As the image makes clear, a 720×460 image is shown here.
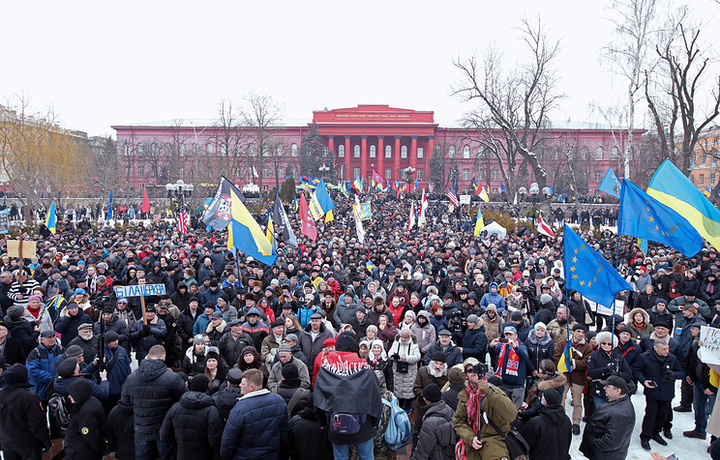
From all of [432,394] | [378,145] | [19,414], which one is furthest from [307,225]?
[378,145]

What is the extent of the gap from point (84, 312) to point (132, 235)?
11537 mm

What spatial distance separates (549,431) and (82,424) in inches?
165

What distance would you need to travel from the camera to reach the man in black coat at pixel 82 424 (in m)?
4.27

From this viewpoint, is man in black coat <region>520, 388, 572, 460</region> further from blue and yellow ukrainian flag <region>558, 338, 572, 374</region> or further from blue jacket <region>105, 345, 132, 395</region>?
blue jacket <region>105, 345, 132, 395</region>

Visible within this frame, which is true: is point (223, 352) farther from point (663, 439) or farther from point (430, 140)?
point (430, 140)

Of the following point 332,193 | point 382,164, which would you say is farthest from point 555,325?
point 382,164

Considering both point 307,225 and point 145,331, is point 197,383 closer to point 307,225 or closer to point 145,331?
point 145,331

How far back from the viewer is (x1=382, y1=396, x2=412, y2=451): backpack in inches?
168

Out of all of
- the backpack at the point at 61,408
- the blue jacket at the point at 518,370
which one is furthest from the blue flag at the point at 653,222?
the backpack at the point at 61,408

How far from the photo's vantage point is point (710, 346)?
205 inches

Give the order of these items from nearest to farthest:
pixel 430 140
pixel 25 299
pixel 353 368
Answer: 1. pixel 353 368
2. pixel 25 299
3. pixel 430 140

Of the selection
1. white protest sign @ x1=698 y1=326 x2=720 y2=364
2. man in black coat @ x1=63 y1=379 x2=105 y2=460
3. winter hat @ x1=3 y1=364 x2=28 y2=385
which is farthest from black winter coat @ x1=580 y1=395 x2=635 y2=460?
winter hat @ x1=3 y1=364 x2=28 y2=385

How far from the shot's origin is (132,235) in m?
17.5

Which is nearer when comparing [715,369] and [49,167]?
[715,369]
